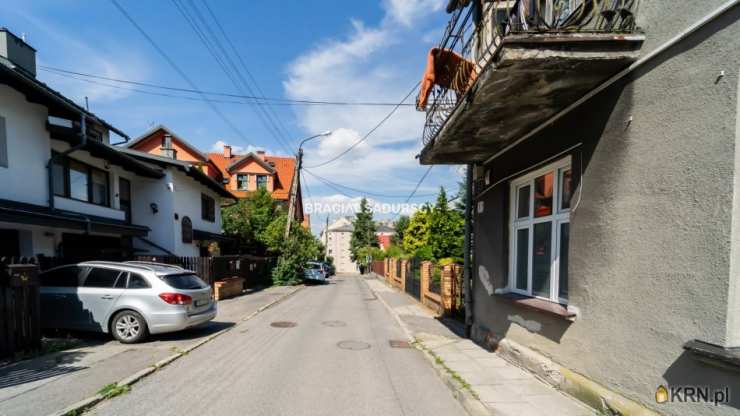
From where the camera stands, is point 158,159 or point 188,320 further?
point 158,159

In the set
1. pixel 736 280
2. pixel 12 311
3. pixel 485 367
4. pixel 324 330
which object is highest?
pixel 736 280

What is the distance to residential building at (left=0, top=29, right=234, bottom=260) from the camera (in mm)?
8602

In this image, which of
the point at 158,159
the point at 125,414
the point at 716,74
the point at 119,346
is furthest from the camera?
the point at 158,159

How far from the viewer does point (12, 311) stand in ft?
18.7

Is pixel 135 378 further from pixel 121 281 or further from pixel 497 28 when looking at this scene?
pixel 497 28

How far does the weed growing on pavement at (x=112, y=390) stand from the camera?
4.44m

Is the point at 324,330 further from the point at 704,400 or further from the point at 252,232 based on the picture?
the point at 252,232

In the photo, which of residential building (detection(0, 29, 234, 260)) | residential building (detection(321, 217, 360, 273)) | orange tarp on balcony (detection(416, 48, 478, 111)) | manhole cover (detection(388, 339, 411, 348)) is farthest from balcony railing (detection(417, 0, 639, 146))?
residential building (detection(321, 217, 360, 273))

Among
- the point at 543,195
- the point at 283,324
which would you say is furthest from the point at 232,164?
the point at 543,195

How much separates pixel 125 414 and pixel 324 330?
520 centimetres

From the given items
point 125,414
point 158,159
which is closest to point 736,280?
point 125,414

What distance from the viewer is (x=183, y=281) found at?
7535 millimetres

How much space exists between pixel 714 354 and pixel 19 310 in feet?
29.8

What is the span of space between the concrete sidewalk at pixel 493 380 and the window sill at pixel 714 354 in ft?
4.94
